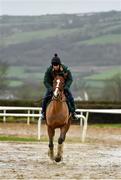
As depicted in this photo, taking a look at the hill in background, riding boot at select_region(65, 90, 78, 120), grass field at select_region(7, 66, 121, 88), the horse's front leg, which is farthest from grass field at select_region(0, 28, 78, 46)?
the horse's front leg

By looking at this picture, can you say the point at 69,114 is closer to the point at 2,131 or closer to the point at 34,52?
the point at 2,131

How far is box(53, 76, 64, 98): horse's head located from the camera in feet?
58.0

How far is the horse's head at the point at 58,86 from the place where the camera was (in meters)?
17.7

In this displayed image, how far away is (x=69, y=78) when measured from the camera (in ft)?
60.3

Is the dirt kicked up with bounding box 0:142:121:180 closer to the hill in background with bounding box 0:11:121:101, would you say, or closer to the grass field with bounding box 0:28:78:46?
the hill in background with bounding box 0:11:121:101

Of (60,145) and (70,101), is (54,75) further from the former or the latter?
(60,145)

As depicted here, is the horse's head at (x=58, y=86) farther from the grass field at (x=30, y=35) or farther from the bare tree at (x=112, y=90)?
the grass field at (x=30, y=35)

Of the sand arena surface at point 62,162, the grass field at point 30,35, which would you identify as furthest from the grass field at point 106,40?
the sand arena surface at point 62,162

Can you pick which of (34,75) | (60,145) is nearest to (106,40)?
(34,75)

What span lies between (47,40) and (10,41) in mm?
8792

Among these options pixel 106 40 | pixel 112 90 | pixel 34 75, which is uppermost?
pixel 106 40

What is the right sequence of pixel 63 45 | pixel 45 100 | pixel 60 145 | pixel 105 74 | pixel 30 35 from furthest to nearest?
pixel 30 35 < pixel 63 45 < pixel 105 74 < pixel 45 100 < pixel 60 145

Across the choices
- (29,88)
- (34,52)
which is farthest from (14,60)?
(29,88)

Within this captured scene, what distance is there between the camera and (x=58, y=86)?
1775 cm
